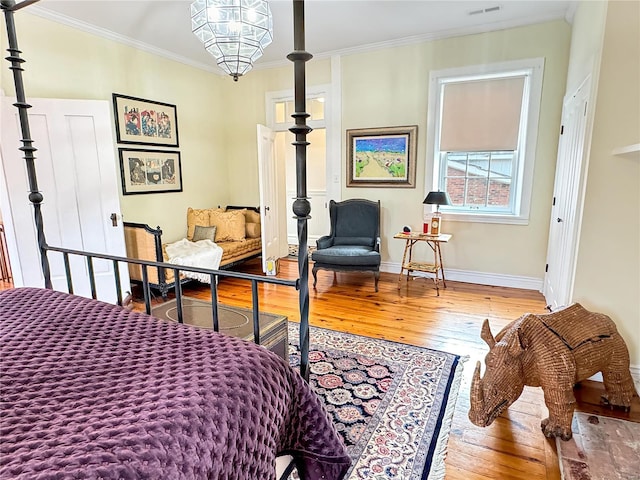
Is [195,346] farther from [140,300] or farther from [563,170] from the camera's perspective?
[563,170]

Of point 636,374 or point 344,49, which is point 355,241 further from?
point 636,374

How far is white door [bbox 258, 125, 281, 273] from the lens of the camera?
4730 mm

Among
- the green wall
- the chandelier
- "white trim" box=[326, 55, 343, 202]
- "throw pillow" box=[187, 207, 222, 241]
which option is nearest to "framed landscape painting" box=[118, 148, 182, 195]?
the green wall

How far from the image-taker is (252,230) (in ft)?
17.3

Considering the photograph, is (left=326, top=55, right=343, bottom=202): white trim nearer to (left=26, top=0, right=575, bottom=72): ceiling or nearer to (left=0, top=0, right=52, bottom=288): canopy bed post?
(left=26, top=0, right=575, bottom=72): ceiling

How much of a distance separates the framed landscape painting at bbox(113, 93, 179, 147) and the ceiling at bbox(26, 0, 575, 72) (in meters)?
0.66

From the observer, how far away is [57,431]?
781mm

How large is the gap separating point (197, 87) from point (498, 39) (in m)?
3.90

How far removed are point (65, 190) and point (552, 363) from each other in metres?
4.11

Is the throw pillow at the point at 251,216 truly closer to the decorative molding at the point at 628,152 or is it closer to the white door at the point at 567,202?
the white door at the point at 567,202

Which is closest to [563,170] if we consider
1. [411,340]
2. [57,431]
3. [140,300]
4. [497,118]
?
[497,118]

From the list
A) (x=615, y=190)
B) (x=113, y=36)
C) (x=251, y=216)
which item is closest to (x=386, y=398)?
(x=615, y=190)

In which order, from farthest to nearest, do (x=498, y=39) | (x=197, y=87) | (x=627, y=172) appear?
(x=197, y=87) < (x=498, y=39) < (x=627, y=172)

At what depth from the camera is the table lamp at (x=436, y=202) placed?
397 cm
